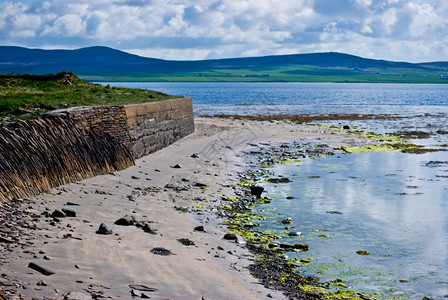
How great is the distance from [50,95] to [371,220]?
12770 mm

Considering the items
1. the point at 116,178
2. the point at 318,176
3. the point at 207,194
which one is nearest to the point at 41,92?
the point at 116,178

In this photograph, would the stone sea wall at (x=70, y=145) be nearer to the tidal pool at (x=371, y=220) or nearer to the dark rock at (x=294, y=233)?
the tidal pool at (x=371, y=220)

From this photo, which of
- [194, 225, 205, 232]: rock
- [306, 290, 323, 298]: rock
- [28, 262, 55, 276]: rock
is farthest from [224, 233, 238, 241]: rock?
[28, 262, 55, 276]: rock

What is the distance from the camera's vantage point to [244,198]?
16031 millimetres

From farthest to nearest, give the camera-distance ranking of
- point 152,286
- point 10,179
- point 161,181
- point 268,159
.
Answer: point 268,159, point 161,181, point 10,179, point 152,286

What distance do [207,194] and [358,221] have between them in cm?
460

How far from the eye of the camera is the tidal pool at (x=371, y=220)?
10.0m

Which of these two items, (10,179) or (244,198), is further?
(244,198)

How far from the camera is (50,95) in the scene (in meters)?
20.0

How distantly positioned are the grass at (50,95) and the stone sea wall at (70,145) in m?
1.26

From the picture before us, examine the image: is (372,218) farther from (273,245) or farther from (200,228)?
(200,228)

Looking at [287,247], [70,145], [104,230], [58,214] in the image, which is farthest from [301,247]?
[70,145]

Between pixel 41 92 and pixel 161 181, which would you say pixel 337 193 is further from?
pixel 41 92

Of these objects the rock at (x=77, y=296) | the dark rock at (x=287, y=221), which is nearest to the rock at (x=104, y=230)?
the rock at (x=77, y=296)
